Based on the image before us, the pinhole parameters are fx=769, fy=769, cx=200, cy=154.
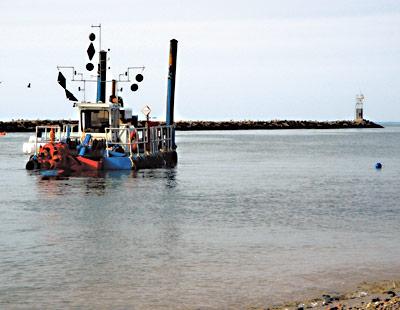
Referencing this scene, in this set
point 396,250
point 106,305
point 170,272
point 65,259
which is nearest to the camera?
point 106,305

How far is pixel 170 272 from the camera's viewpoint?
45.9ft

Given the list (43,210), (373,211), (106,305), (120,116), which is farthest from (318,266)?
(120,116)

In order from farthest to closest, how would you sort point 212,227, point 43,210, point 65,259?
point 43,210 < point 212,227 < point 65,259

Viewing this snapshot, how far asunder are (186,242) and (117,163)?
70.3 ft

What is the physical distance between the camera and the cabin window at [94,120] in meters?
40.2

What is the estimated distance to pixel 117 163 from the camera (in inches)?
1517

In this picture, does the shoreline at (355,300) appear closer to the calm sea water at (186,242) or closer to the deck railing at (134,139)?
the calm sea water at (186,242)

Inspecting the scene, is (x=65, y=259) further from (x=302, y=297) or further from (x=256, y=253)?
(x=302, y=297)

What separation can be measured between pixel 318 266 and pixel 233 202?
12258mm

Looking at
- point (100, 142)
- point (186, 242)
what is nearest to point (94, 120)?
point (100, 142)

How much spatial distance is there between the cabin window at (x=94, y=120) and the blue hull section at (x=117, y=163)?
2.50 meters

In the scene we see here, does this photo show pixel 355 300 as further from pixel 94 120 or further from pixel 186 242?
pixel 94 120

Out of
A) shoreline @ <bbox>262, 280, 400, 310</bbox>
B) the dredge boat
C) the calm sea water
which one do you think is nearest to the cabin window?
the dredge boat

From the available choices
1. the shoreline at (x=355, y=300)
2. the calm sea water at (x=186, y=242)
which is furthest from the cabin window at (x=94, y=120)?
the shoreline at (x=355, y=300)
